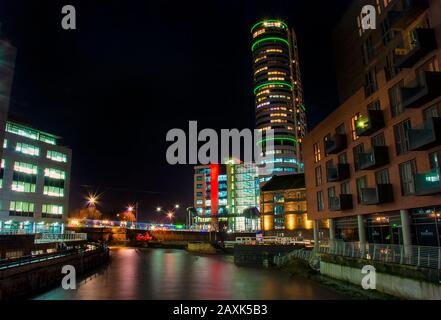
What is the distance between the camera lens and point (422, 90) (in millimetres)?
26453

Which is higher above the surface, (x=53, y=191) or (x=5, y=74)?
(x=5, y=74)

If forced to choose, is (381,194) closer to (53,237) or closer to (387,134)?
(387,134)

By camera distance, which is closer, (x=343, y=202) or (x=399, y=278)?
(x=399, y=278)

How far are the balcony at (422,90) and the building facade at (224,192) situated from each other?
13801 centimetres

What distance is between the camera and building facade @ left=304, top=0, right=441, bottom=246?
26953 millimetres

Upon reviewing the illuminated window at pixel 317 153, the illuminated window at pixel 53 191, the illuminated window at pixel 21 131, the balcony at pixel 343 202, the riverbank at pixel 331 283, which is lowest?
the riverbank at pixel 331 283

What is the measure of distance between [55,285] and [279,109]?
16110 centimetres

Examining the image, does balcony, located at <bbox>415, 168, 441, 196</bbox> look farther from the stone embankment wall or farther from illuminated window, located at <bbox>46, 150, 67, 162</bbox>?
illuminated window, located at <bbox>46, 150, 67, 162</bbox>

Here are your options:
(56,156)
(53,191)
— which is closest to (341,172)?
(53,191)

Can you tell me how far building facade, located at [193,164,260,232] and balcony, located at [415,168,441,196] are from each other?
453 feet

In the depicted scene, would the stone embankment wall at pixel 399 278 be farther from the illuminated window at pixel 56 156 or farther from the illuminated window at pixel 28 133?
the illuminated window at pixel 28 133

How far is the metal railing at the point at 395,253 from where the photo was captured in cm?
2058

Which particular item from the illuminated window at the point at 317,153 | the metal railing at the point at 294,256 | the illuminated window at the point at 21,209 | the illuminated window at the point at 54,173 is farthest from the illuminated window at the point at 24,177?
the illuminated window at the point at 317,153

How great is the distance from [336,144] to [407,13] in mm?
15948
